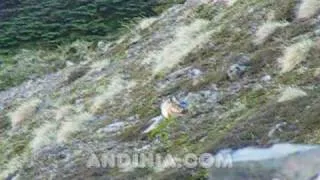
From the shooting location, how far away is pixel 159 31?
2205cm

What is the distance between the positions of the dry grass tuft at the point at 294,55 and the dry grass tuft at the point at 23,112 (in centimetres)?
843

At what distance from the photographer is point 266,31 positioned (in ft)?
45.7

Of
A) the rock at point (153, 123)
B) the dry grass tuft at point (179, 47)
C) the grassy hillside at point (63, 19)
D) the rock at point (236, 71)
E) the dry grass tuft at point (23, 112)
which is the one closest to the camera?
the rock at point (153, 123)

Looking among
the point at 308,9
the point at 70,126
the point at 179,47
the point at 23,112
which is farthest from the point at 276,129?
the point at 23,112

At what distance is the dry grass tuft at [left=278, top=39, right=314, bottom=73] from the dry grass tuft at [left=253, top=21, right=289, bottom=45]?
1991 millimetres

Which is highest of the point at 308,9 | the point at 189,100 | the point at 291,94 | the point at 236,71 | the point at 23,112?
the point at 291,94

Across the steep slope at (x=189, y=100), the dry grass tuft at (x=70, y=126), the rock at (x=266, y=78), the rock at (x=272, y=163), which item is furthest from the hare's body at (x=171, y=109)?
the rock at (x=272, y=163)

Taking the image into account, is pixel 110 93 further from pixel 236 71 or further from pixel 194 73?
pixel 236 71

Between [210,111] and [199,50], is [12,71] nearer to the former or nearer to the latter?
[199,50]

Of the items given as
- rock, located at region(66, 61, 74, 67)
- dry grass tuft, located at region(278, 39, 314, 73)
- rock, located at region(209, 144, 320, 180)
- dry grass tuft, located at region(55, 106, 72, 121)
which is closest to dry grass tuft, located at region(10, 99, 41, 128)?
dry grass tuft, located at region(55, 106, 72, 121)

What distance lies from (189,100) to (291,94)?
2868 mm

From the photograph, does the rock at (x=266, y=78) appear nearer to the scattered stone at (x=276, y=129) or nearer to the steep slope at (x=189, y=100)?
the steep slope at (x=189, y=100)

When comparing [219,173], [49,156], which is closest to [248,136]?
[219,173]

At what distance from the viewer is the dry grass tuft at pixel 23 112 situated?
58.0 ft
